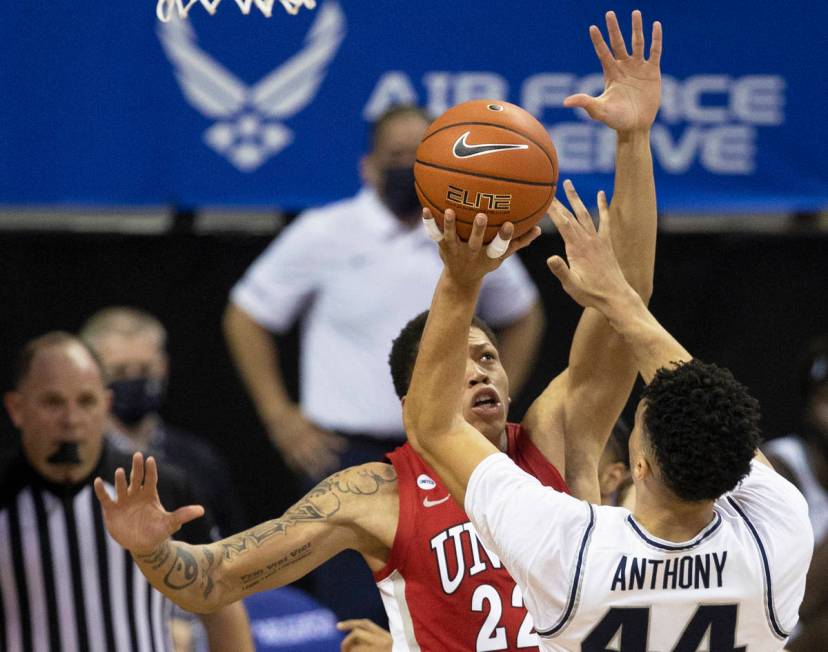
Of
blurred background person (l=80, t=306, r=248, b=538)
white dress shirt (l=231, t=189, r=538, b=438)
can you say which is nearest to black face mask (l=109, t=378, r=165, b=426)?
blurred background person (l=80, t=306, r=248, b=538)

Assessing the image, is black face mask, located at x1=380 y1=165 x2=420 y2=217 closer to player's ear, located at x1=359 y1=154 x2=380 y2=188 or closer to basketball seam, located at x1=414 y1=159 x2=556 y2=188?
player's ear, located at x1=359 y1=154 x2=380 y2=188

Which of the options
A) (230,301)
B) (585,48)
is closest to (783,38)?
(585,48)

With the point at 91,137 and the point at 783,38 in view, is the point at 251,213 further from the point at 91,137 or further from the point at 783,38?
the point at 783,38

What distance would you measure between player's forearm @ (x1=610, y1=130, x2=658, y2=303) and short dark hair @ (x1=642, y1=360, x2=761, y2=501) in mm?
851

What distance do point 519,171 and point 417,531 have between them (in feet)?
3.42

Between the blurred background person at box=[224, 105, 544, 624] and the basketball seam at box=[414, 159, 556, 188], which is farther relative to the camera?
the blurred background person at box=[224, 105, 544, 624]

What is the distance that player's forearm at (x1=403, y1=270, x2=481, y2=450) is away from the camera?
12.0 ft

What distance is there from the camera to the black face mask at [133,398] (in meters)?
7.46

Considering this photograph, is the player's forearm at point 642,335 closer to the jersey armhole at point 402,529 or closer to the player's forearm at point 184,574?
the jersey armhole at point 402,529

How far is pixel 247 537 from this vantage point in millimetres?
4004

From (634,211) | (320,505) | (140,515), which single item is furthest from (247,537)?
(634,211)

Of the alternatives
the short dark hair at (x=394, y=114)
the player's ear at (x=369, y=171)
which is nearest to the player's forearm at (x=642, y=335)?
the short dark hair at (x=394, y=114)

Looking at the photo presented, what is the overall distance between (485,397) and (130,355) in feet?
12.2

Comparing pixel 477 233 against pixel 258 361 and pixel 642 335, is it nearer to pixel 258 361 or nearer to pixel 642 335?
pixel 642 335
